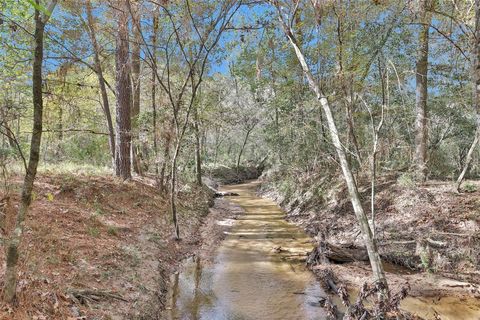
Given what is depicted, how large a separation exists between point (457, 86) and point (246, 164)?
2545 centimetres

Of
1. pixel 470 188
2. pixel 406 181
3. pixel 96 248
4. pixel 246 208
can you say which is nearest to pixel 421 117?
pixel 406 181

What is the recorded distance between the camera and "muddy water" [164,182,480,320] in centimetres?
534

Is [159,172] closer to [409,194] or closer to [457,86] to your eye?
[409,194]

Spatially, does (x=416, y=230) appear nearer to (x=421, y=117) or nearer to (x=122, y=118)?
(x=421, y=117)

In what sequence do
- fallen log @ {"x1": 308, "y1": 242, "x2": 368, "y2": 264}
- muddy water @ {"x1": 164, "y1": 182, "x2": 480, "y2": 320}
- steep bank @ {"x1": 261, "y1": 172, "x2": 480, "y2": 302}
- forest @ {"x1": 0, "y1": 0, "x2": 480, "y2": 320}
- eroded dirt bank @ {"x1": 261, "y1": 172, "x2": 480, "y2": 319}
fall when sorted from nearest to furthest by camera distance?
forest @ {"x1": 0, "y1": 0, "x2": 480, "y2": 320}, muddy water @ {"x1": 164, "y1": 182, "x2": 480, "y2": 320}, eroded dirt bank @ {"x1": 261, "y1": 172, "x2": 480, "y2": 319}, steep bank @ {"x1": 261, "y1": 172, "x2": 480, "y2": 302}, fallen log @ {"x1": 308, "y1": 242, "x2": 368, "y2": 264}

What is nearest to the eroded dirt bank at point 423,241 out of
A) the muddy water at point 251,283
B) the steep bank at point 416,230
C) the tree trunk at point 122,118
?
the steep bank at point 416,230

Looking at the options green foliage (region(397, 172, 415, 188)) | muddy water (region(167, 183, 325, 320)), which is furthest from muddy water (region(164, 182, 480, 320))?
green foliage (region(397, 172, 415, 188))

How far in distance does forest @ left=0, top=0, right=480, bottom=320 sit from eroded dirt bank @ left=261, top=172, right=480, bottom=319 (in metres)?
0.04

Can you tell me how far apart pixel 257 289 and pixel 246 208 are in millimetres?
9657

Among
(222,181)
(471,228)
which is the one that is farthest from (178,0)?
(222,181)

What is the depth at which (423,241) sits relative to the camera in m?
7.43

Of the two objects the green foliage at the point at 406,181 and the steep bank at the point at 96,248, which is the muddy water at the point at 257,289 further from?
the green foliage at the point at 406,181

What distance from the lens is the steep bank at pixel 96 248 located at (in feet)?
12.8

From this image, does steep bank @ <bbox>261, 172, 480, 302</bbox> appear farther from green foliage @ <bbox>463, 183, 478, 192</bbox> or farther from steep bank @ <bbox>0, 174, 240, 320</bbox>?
steep bank @ <bbox>0, 174, 240, 320</bbox>
